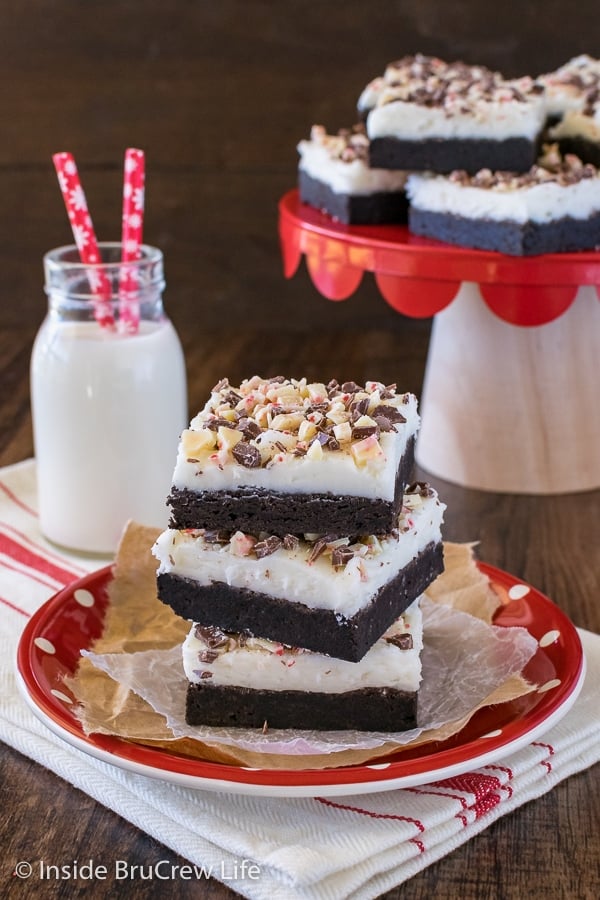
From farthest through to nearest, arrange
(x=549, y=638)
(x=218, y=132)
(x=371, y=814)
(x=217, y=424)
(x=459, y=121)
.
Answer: (x=218, y=132) < (x=459, y=121) < (x=549, y=638) < (x=217, y=424) < (x=371, y=814)

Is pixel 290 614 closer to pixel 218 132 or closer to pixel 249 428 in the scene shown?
pixel 249 428

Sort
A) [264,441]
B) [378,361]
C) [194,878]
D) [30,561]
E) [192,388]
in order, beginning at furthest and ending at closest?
1. [378,361]
2. [192,388]
3. [30,561]
4. [264,441]
5. [194,878]

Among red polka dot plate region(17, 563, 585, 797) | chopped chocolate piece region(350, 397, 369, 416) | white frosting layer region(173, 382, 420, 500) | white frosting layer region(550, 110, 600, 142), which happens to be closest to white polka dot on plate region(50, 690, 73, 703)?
red polka dot plate region(17, 563, 585, 797)

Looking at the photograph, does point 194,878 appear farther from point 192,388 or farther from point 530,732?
point 192,388

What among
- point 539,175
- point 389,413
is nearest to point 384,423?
point 389,413

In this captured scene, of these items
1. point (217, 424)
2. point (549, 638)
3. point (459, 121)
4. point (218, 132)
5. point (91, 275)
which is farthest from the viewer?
point (218, 132)

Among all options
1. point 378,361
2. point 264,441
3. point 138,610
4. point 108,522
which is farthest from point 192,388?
point 264,441

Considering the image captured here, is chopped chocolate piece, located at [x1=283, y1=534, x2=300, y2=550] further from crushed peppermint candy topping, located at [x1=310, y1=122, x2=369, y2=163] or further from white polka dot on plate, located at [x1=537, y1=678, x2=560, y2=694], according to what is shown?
crushed peppermint candy topping, located at [x1=310, y1=122, x2=369, y2=163]
